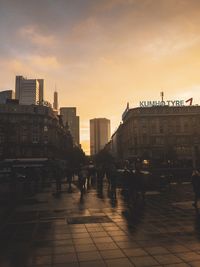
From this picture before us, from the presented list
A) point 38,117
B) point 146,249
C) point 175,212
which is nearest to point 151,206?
point 175,212

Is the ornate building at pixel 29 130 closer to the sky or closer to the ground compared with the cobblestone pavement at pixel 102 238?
closer to the sky

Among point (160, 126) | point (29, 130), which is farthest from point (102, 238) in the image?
point (160, 126)

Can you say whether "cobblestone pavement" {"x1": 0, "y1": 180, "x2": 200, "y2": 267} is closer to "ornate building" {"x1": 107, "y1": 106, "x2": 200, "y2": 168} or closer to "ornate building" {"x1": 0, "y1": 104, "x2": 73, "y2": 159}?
"ornate building" {"x1": 0, "y1": 104, "x2": 73, "y2": 159}

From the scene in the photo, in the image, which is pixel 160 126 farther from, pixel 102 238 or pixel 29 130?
pixel 102 238

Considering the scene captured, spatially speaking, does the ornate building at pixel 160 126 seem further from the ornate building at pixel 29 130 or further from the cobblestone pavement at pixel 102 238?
the cobblestone pavement at pixel 102 238

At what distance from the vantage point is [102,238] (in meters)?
8.79

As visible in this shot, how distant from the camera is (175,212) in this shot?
13094 millimetres

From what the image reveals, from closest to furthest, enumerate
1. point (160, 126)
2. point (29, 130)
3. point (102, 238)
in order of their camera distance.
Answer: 1. point (102, 238)
2. point (29, 130)
3. point (160, 126)

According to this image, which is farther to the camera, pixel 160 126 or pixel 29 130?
pixel 160 126

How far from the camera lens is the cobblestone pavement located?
267 inches

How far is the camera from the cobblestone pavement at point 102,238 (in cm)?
679

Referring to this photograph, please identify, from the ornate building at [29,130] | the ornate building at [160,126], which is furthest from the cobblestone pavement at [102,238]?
the ornate building at [160,126]

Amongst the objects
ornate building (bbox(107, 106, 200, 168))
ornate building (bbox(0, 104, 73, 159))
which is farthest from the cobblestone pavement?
ornate building (bbox(107, 106, 200, 168))

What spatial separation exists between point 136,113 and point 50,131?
27.1 meters
